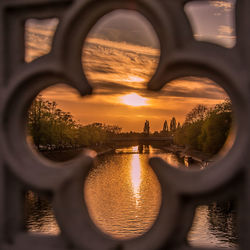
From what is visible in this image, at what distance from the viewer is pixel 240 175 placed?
2.09m

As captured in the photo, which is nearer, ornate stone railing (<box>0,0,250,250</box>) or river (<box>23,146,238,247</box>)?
ornate stone railing (<box>0,0,250,250</box>)

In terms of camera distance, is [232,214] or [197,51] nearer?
[197,51]

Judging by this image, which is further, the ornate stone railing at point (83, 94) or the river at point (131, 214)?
the river at point (131, 214)

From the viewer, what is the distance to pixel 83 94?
8.02ft

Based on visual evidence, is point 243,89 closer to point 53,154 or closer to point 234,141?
point 234,141

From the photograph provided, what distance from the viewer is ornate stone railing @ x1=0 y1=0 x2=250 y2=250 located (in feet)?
6.91

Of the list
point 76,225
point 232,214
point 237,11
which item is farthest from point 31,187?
point 232,214

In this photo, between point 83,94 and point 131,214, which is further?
point 131,214

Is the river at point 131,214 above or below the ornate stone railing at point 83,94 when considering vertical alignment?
below

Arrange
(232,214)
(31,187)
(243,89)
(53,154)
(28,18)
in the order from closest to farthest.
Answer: (243,89) → (31,187) → (28,18) → (232,214) → (53,154)

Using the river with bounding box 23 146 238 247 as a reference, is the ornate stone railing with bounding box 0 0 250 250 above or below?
above

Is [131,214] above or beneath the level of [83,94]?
beneath

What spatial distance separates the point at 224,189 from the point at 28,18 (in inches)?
69.1

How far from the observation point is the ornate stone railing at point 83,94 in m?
2.11
